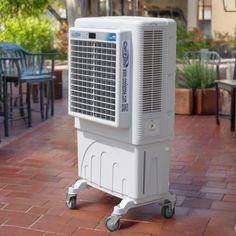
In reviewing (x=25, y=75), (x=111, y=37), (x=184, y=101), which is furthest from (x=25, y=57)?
(x=111, y=37)

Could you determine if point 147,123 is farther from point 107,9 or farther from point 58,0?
point 58,0

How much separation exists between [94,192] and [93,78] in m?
0.98

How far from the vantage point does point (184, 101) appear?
7.35 meters

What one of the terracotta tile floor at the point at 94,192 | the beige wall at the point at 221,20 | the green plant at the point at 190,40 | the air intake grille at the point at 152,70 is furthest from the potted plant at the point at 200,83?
the beige wall at the point at 221,20

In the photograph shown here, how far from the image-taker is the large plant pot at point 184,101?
734cm

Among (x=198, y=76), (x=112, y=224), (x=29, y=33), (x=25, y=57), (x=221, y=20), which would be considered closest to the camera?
(x=112, y=224)

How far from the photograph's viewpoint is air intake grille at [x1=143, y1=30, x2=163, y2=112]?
3307 mm

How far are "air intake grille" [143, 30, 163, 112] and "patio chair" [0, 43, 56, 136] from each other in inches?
116

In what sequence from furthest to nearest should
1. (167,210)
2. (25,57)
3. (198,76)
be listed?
(198,76) → (25,57) → (167,210)

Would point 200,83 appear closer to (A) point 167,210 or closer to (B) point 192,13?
(A) point 167,210

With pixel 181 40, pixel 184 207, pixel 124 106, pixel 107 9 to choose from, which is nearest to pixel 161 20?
pixel 124 106

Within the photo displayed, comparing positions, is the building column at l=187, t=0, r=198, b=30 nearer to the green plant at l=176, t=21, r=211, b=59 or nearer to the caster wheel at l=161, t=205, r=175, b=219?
the green plant at l=176, t=21, r=211, b=59

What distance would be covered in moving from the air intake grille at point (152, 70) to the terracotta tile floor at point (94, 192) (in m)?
0.75

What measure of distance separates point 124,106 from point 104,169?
502mm
